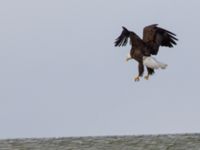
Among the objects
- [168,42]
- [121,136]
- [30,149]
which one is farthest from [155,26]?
[30,149]

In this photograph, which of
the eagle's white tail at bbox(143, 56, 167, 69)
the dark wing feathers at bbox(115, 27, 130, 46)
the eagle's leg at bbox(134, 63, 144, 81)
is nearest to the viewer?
the eagle's white tail at bbox(143, 56, 167, 69)

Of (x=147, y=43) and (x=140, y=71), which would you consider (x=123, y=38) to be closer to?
(x=147, y=43)

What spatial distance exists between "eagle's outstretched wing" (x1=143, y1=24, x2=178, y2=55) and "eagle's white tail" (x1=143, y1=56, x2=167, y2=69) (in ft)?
2.63

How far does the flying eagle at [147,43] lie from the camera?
19688 mm

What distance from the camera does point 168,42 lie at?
68.1ft

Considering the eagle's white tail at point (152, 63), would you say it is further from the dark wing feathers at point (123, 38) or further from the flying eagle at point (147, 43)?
the dark wing feathers at point (123, 38)

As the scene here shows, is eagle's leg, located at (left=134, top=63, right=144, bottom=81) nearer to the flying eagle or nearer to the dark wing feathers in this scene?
the flying eagle

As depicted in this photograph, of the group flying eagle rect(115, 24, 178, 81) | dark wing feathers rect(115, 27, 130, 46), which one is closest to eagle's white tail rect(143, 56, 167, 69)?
flying eagle rect(115, 24, 178, 81)

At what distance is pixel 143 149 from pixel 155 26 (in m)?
4.70

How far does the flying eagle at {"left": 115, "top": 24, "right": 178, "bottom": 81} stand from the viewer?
19.7m

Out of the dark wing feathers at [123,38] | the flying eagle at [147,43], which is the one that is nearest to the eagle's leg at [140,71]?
the flying eagle at [147,43]

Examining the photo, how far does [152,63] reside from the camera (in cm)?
1941

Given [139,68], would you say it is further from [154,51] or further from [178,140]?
[178,140]

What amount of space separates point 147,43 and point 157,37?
0.25 meters
